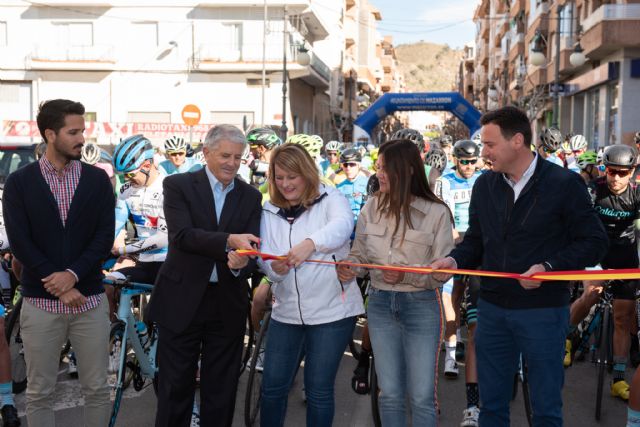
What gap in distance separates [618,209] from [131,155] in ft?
13.6

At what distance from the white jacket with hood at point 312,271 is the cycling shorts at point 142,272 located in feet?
5.30

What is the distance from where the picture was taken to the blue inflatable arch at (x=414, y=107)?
3666cm

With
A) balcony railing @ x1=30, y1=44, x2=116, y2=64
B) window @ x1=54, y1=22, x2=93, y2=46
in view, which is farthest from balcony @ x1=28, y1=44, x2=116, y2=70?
window @ x1=54, y1=22, x2=93, y2=46

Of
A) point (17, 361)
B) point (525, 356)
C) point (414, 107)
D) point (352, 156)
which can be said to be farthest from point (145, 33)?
point (525, 356)

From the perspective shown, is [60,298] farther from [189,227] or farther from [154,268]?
[154,268]

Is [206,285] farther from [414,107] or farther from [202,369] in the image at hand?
[414,107]

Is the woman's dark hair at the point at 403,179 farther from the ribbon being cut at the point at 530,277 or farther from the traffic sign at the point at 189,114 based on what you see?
the traffic sign at the point at 189,114

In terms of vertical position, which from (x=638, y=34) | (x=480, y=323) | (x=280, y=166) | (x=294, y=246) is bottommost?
(x=480, y=323)

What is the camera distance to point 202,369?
15.6ft

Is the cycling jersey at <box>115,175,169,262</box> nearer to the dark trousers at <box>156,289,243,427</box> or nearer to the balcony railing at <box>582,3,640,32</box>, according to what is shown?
the dark trousers at <box>156,289,243,427</box>

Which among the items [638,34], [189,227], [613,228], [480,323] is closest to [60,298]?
[189,227]

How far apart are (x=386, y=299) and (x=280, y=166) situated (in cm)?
98

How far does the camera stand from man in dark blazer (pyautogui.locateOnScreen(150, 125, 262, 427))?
Result: 4.47m

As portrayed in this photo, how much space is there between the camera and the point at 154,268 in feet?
19.7
